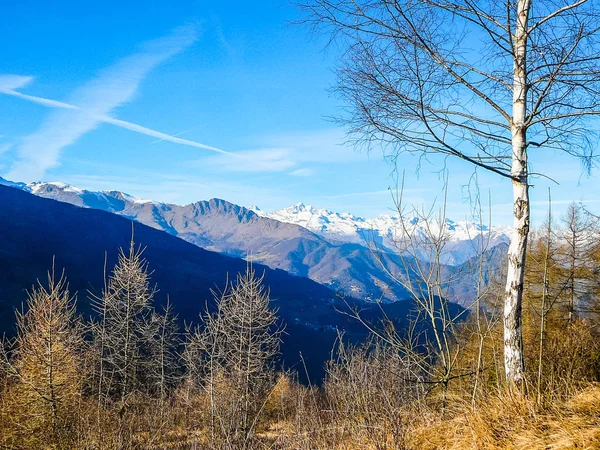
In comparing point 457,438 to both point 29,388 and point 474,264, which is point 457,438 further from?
point 29,388

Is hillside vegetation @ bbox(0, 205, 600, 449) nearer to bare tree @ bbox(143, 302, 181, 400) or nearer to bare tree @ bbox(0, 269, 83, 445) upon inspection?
bare tree @ bbox(0, 269, 83, 445)

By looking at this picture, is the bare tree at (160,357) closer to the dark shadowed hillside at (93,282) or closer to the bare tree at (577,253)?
the bare tree at (577,253)

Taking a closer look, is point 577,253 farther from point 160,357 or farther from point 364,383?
point 160,357

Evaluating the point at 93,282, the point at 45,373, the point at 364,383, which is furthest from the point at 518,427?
the point at 93,282

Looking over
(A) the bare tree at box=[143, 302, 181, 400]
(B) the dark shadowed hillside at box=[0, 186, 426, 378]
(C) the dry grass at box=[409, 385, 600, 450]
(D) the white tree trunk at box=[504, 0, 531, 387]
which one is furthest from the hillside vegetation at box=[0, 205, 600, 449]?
(B) the dark shadowed hillside at box=[0, 186, 426, 378]

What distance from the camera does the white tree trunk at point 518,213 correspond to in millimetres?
4004

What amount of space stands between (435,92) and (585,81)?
1.39 m

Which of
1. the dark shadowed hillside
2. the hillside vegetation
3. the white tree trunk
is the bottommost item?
the dark shadowed hillside

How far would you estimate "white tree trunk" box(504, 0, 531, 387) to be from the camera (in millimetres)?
4004

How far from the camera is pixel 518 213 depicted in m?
4.11

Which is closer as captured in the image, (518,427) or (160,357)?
(518,427)

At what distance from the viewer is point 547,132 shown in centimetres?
434

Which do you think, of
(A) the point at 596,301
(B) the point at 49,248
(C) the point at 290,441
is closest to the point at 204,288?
(B) the point at 49,248

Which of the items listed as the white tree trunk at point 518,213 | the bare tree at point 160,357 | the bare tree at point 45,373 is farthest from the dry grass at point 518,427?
the bare tree at point 160,357
